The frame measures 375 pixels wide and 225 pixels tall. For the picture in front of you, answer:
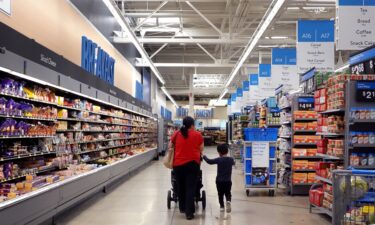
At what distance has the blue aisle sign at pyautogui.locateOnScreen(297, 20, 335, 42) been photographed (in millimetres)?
9375

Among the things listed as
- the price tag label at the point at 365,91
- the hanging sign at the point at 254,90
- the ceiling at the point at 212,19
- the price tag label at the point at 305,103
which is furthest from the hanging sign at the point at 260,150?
the hanging sign at the point at 254,90

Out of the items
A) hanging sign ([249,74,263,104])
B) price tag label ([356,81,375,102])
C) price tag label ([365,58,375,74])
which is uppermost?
hanging sign ([249,74,263,104])

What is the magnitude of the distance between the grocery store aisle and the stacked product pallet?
0.76 metres

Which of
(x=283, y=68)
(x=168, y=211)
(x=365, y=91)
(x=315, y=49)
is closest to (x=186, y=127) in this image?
(x=168, y=211)

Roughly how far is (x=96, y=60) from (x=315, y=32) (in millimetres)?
5853

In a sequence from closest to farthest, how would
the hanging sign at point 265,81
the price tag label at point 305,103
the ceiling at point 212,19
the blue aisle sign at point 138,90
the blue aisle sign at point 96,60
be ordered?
the price tag label at point 305,103, the blue aisle sign at point 96,60, the ceiling at point 212,19, the hanging sign at point 265,81, the blue aisle sign at point 138,90

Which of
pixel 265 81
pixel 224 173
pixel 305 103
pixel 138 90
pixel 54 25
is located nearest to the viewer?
pixel 224 173

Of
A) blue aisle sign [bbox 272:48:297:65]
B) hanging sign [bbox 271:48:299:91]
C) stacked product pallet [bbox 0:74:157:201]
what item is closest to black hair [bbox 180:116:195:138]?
stacked product pallet [bbox 0:74:157:201]

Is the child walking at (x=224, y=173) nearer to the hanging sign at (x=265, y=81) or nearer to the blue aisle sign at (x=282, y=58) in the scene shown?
the blue aisle sign at (x=282, y=58)

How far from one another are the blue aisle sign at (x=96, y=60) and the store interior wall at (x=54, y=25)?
0.59 ft

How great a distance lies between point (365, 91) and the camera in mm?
5883

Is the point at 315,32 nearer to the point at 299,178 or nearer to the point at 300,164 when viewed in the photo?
the point at 300,164

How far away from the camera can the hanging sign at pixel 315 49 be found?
367 inches

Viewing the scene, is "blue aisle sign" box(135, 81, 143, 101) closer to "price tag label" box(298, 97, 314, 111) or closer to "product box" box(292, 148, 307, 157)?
"price tag label" box(298, 97, 314, 111)
